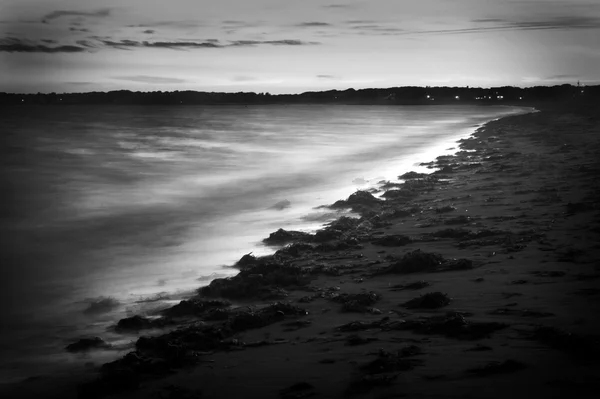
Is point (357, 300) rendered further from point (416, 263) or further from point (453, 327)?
point (416, 263)

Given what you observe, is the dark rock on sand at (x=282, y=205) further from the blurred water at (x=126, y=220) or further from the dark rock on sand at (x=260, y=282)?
the dark rock on sand at (x=260, y=282)

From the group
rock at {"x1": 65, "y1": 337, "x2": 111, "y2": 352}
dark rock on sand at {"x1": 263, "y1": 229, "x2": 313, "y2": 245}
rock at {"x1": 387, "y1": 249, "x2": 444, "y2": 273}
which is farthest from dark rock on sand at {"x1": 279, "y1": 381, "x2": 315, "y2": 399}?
dark rock on sand at {"x1": 263, "y1": 229, "x2": 313, "y2": 245}

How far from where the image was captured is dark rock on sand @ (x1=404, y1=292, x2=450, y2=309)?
260 inches

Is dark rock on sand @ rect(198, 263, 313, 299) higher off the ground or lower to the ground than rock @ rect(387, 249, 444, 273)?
lower

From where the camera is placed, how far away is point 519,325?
5730 millimetres

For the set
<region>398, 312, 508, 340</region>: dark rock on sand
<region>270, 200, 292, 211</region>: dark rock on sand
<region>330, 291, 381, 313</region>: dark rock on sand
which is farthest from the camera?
<region>270, 200, 292, 211</region>: dark rock on sand

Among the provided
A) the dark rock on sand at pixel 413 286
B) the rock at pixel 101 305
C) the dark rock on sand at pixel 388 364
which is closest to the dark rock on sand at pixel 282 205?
the rock at pixel 101 305

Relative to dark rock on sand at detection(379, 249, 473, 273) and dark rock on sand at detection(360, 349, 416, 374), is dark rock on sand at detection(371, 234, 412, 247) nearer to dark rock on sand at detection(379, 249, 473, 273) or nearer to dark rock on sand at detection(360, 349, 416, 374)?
dark rock on sand at detection(379, 249, 473, 273)

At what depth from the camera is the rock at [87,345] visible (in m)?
6.82

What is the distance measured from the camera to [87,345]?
6840mm

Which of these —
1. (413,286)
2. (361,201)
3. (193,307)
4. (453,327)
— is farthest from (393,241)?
(361,201)

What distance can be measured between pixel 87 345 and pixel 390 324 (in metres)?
3.42

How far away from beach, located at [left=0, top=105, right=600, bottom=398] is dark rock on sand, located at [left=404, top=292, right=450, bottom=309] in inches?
0.6

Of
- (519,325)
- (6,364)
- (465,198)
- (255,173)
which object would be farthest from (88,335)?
(255,173)
